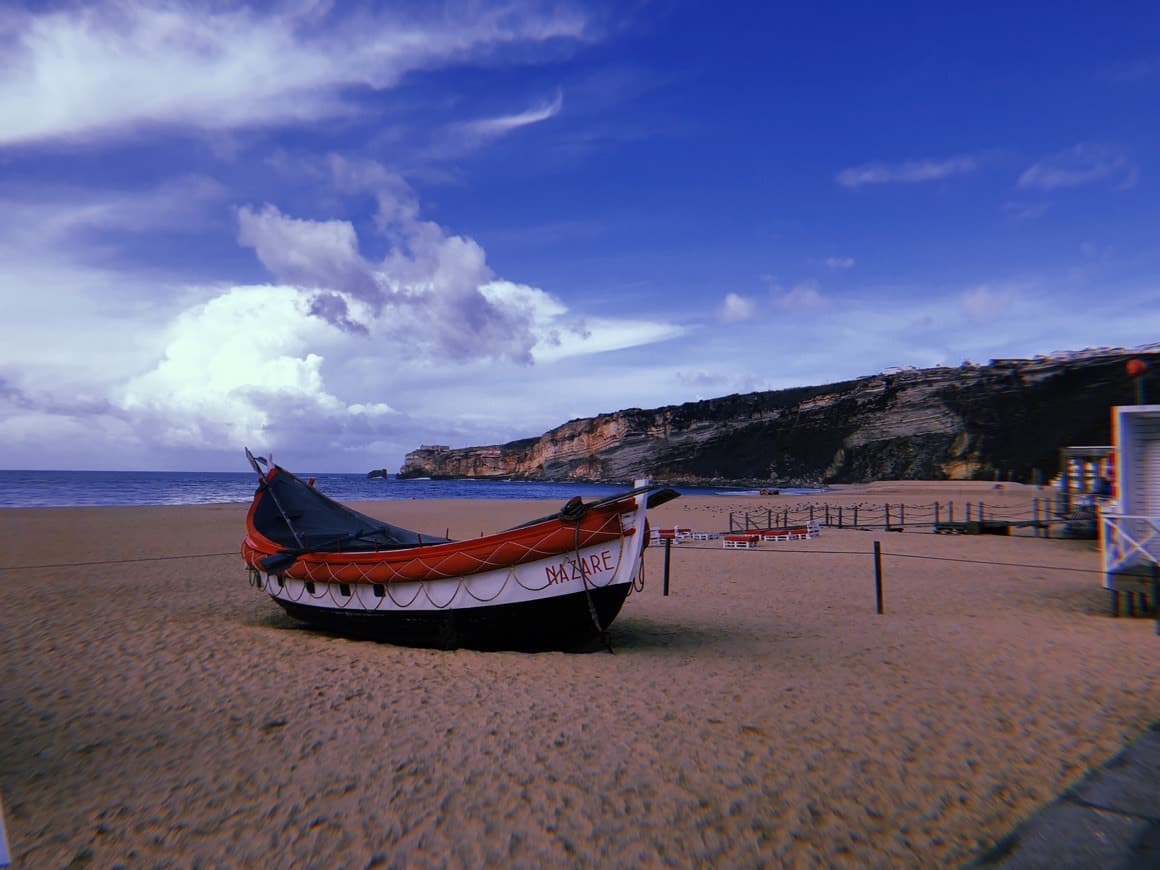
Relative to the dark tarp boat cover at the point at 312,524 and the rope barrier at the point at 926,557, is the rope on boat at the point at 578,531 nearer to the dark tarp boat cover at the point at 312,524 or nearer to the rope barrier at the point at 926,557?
the dark tarp boat cover at the point at 312,524

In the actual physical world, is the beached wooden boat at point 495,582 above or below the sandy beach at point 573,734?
above

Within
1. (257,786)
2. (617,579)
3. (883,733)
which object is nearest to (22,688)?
(257,786)

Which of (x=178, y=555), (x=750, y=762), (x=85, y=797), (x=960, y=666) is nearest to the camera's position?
→ (x=85, y=797)

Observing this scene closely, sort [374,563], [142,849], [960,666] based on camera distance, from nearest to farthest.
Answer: [142,849] < [960,666] < [374,563]

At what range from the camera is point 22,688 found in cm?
687

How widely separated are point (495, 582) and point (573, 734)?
297 centimetres

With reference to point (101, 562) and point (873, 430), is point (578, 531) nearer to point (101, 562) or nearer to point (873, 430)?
point (101, 562)

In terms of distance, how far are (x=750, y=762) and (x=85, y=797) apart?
14.9 ft

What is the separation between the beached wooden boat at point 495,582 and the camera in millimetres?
7863

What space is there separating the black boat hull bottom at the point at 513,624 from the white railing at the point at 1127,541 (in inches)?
335

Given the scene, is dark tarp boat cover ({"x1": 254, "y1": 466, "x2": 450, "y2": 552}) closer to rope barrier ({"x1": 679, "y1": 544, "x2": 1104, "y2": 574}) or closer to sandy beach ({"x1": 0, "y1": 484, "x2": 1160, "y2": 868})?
sandy beach ({"x1": 0, "y1": 484, "x2": 1160, "y2": 868})

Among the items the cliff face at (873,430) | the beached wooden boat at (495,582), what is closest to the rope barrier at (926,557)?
the beached wooden boat at (495,582)

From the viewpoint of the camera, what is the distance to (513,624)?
832 cm

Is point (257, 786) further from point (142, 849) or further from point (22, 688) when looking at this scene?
point (22, 688)
